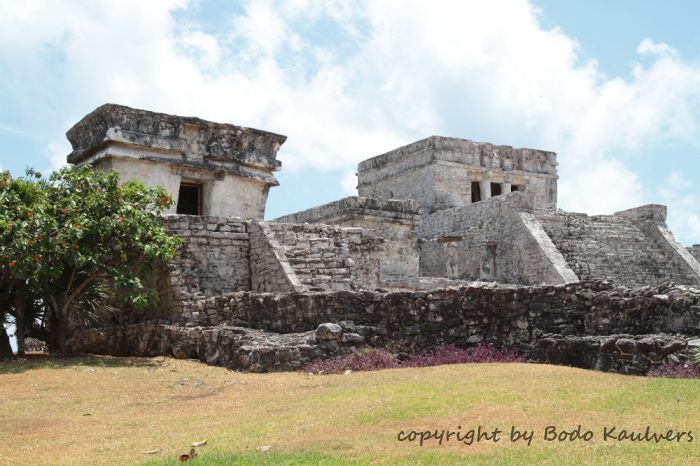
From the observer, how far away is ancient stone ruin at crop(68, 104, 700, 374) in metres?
9.39

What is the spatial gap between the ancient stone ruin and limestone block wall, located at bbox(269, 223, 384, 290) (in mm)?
30

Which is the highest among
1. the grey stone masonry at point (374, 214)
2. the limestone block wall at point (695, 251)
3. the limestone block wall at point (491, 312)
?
the grey stone masonry at point (374, 214)

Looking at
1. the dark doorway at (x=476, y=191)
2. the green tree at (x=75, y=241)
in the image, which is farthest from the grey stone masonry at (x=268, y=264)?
the dark doorway at (x=476, y=191)

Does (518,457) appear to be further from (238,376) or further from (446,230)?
(446,230)

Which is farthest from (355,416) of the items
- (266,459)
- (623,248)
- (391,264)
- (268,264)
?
(623,248)

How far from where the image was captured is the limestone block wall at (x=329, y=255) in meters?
14.9

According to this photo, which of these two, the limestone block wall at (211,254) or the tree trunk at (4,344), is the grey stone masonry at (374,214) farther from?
the tree trunk at (4,344)

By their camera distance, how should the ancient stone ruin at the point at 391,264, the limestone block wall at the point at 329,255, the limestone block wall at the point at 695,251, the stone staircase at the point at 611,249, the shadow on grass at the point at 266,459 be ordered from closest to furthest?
the shadow on grass at the point at 266,459
the ancient stone ruin at the point at 391,264
the limestone block wall at the point at 329,255
the stone staircase at the point at 611,249
the limestone block wall at the point at 695,251

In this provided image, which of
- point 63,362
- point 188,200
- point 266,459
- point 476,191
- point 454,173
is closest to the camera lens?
point 266,459

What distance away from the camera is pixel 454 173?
28.2 meters

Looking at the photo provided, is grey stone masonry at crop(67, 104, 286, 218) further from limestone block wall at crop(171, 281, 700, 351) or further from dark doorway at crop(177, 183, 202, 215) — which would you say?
limestone block wall at crop(171, 281, 700, 351)

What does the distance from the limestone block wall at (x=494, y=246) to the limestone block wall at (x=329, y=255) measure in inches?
286

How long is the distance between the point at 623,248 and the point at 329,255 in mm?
11216

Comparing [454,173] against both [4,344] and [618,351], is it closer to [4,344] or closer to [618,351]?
[4,344]
